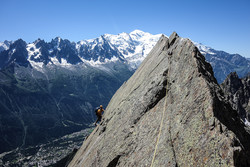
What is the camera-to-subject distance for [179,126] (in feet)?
34.9

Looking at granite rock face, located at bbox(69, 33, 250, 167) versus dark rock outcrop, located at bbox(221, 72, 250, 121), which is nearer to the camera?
granite rock face, located at bbox(69, 33, 250, 167)

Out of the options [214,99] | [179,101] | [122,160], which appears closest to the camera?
[214,99]

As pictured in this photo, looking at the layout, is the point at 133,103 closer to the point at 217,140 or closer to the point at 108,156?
the point at 108,156

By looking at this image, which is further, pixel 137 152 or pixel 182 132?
pixel 137 152

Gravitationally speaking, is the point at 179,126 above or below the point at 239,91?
above

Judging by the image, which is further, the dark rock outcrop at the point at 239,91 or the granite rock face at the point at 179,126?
the dark rock outcrop at the point at 239,91

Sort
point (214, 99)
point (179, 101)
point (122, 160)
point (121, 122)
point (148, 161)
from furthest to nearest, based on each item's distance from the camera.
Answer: point (121, 122)
point (122, 160)
point (179, 101)
point (148, 161)
point (214, 99)

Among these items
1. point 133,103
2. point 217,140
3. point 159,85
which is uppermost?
point 159,85

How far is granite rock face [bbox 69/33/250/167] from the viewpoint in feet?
27.6

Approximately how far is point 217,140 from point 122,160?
6817mm

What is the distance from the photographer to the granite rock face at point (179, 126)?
841cm

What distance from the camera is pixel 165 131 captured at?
1130 centimetres

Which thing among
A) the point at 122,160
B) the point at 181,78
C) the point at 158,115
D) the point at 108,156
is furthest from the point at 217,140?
the point at 108,156

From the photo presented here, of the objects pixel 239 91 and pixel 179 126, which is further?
pixel 239 91
